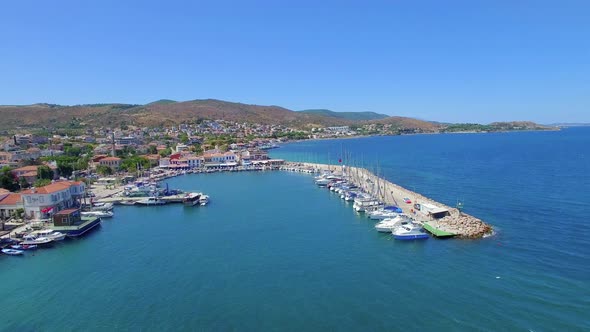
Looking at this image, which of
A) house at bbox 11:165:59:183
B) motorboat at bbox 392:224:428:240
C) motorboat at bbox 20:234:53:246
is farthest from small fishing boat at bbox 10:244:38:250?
motorboat at bbox 392:224:428:240

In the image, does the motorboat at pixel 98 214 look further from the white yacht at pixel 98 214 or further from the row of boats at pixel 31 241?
the row of boats at pixel 31 241

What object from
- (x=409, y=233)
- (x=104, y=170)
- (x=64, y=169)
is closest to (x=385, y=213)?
(x=409, y=233)

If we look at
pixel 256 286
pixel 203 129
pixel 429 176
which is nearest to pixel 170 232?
pixel 256 286

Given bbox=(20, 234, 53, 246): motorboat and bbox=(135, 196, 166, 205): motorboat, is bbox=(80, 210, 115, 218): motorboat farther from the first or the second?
bbox=(20, 234, 53, 246): motorboat

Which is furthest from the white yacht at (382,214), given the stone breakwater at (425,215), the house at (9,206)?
the house at (9,206)

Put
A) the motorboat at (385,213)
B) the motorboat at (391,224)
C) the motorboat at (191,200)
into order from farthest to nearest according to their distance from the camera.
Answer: the motorboat at (191,200) < the motorboat at (385,213) < the motorboat at (391,224)

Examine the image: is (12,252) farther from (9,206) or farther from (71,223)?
(9,206)

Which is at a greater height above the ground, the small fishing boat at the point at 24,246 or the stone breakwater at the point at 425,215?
A: the stone breakwater at the point at 425,215
